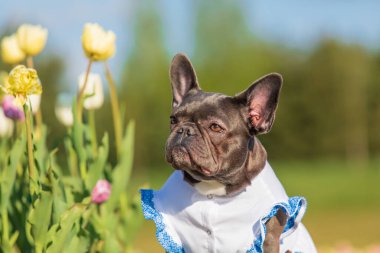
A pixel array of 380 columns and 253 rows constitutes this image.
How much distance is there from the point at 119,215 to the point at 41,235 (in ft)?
3.52

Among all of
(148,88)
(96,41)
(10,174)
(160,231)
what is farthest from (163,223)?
(148,88)

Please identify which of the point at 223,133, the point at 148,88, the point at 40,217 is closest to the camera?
the point at 223,133

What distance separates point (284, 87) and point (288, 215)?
96.3ft

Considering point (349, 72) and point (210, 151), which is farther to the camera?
point (349, 72)

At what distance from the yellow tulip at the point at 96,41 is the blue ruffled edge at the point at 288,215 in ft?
5.31

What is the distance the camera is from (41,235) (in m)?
3.84

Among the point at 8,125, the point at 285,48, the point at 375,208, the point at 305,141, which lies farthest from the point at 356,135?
the point at 8,125

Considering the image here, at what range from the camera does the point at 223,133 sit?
Answer: 3.42m

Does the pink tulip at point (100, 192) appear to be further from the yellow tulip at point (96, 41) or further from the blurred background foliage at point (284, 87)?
the blurred background foliage at point (284, 87)

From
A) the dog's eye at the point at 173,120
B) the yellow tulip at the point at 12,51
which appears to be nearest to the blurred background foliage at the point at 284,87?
the yellow tulip at the point at 12,51

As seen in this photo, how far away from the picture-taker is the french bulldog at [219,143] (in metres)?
3.35

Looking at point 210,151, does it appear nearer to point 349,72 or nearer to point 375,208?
point 375,208

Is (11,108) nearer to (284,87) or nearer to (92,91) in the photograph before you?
(92,91)

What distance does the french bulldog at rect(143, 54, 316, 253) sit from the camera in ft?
11.0
